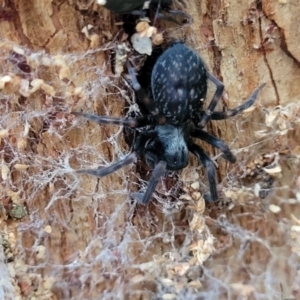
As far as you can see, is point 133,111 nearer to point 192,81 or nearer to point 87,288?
point 192,81

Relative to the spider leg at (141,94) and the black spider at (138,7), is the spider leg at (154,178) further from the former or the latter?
the black spider at (138,7)

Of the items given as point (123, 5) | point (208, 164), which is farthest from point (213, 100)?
point (123, 5)

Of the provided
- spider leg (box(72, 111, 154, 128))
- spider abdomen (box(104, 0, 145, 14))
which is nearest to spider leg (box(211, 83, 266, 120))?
spider leg (box(72, 111, 154, 128))

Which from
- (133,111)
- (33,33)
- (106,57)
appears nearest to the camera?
(33,33)

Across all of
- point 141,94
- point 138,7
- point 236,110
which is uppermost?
point 138,7

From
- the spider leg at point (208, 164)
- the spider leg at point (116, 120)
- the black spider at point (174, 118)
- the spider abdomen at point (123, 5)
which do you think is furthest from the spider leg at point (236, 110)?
the spider abdomen at point (123, 5)

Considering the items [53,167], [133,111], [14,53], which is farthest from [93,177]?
[14,53]

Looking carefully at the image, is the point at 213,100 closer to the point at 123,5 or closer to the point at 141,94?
the point at 141,94
